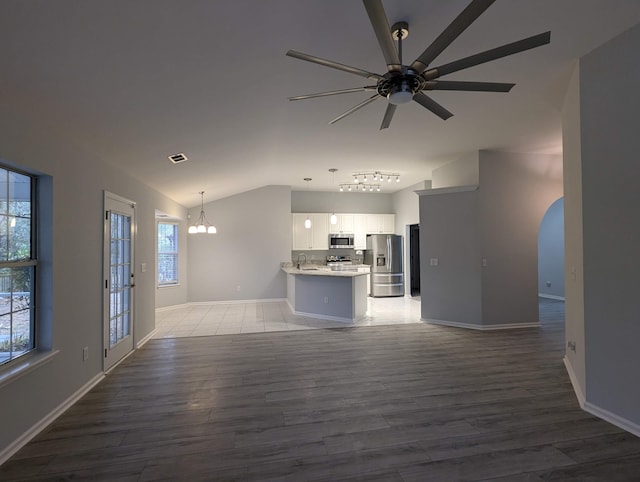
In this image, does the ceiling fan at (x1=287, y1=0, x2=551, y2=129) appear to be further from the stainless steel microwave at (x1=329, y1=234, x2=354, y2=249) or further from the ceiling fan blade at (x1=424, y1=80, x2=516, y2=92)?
the stainless steel microwave at (x1=329, y1=234, x2=354, y2=249)

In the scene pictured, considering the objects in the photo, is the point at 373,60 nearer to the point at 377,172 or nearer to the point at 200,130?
the point at 200,130

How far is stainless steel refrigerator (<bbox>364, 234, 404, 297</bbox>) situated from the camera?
8391 mm

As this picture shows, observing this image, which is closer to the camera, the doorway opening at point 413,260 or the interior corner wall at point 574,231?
the interior corner wall at point 574,231

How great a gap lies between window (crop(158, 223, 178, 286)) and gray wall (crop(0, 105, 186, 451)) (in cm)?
352

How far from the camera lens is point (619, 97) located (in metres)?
2.46

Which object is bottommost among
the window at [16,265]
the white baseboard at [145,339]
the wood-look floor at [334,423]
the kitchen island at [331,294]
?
the wood-look floor at [334,423]

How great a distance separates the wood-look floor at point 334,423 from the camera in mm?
2018

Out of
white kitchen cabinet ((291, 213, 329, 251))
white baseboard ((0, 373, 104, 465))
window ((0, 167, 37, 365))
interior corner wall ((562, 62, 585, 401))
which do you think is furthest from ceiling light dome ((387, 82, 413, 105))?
white kitchen cabinet ((291, 213, 329, 251))

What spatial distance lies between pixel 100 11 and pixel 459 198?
5031 millimetres

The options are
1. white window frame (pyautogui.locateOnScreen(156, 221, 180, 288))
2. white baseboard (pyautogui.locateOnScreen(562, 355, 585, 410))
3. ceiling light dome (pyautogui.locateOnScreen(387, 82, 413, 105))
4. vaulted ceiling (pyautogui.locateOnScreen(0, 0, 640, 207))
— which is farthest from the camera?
white window frame (pyautogui.locateOnScreen(156, 221, 180, 288))

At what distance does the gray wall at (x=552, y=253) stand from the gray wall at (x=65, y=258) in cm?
888

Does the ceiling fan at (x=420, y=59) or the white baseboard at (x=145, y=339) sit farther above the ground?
the ceiling fan at (x=420, y=59)

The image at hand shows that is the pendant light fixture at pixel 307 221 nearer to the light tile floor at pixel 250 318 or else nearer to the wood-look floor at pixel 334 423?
the light tile floor at pixel 250 318

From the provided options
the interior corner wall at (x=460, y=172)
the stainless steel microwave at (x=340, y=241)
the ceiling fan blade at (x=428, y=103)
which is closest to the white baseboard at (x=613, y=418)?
the ceiling fan blade at (x=428, y=103)
